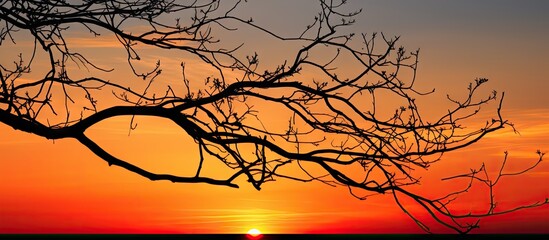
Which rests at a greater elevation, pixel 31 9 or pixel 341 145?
pixel 31 9

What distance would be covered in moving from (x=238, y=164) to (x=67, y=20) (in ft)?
7.37

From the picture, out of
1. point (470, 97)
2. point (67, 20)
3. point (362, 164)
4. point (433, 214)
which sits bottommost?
point (433, 214)

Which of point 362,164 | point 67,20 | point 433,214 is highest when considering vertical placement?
point 67,20

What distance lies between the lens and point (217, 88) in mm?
8555

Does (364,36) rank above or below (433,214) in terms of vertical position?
above

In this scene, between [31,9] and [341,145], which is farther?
[341,145]

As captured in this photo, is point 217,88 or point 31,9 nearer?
point 31,9

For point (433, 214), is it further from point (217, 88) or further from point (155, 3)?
point (155, 3)

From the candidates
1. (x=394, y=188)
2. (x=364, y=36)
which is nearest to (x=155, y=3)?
(x=364, y=36)

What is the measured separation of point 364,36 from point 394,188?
1.61 meters

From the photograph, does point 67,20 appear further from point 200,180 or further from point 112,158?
point 200,180

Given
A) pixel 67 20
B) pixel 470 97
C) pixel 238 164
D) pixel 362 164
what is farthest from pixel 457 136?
pixel 67 20

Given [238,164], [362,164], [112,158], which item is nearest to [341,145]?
[362,164]

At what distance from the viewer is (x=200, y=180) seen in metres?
8.09
